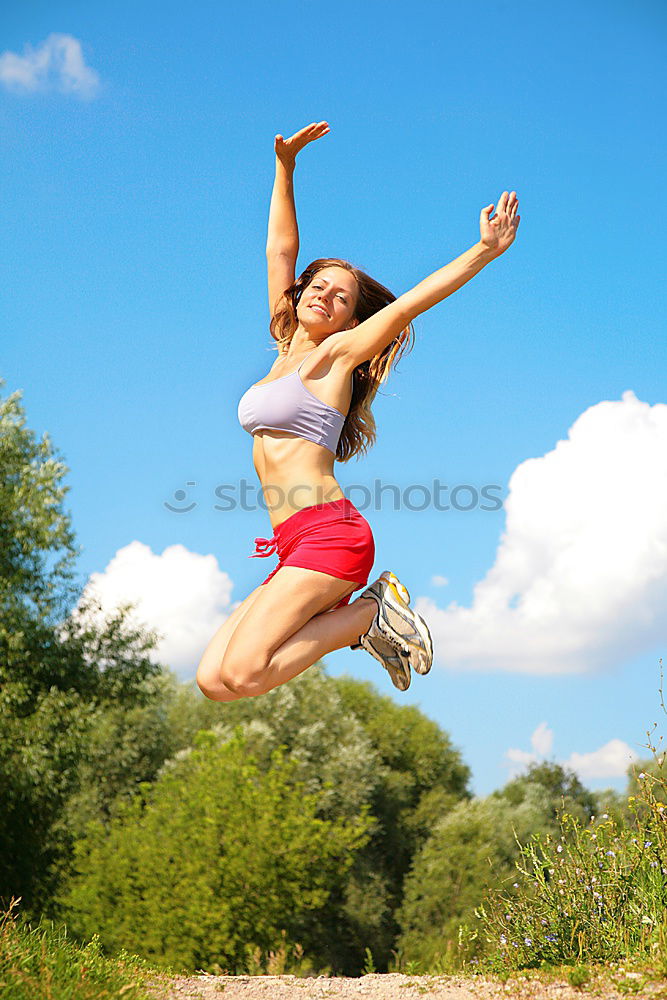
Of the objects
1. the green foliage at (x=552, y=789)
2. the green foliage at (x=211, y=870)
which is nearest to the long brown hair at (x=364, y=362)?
the green foliage at (x=211, y=870)

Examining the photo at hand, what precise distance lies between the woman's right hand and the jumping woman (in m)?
0.76

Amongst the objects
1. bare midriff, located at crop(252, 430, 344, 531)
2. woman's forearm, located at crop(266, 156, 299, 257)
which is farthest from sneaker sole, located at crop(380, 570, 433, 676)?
woman's forearm, located at crop(266, 156, 299, 257)

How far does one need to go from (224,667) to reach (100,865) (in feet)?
59.8

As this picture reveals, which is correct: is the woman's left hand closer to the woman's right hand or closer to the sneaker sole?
the woman's right hand

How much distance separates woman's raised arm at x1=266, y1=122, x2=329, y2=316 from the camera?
5.26 m

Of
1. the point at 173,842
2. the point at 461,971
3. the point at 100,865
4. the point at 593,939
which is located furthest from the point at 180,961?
the point at 593,939

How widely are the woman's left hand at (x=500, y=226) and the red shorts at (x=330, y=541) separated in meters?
1.38

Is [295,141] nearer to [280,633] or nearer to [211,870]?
[280,633]

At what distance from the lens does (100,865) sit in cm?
2020

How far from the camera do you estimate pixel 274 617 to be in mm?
4121

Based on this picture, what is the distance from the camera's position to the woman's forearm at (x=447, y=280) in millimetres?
4219

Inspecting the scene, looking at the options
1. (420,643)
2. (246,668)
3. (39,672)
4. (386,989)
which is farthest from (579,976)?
(39,672)

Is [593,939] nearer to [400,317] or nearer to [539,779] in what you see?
[400,317]

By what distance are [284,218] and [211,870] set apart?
1607 centimetres
